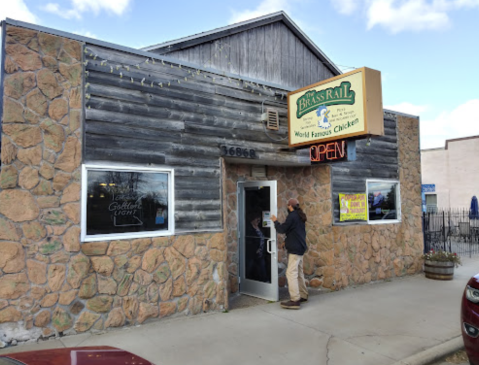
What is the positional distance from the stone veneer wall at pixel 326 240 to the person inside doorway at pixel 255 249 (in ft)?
1.01

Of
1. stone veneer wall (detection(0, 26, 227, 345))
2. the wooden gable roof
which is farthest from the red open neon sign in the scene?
the wooden gable roof

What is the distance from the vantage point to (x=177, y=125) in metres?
6.19

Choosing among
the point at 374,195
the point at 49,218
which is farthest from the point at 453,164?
the point at 49,218

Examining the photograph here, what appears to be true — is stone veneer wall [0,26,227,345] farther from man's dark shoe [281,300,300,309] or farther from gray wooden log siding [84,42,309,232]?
man's dark shoe [281,300,300,309]

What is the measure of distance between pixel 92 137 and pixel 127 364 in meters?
3.68

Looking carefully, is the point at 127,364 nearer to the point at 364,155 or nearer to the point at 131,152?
the point at 131,152

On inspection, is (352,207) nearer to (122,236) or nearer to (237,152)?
(237,152)

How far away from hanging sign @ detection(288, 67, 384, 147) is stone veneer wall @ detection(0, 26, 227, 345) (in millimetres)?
3536

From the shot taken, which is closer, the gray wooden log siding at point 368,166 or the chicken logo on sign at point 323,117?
the chicken logo on sign at point 323,117

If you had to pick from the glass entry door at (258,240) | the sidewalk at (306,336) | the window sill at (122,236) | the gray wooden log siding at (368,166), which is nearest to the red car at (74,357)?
the sidewalk at (306,336)

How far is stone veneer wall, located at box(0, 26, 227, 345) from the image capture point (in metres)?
4.70

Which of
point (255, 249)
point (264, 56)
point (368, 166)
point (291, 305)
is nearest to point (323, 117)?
point (255, 249)

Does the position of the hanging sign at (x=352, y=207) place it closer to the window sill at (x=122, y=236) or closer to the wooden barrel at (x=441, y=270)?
the wooden barrel at (x=441, y=270)

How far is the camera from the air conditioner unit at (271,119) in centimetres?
727
